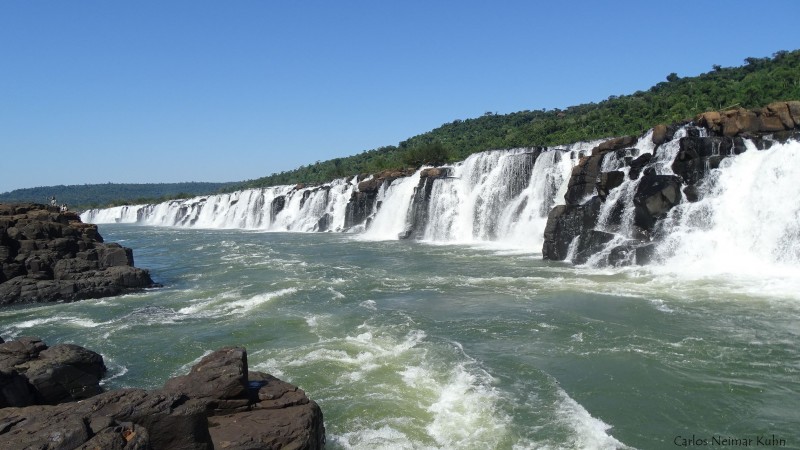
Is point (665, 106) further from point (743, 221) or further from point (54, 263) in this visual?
point (54, 263)

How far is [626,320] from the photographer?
11906mm

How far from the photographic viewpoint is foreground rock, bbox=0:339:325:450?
13.8 ft

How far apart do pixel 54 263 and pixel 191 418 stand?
655 inches

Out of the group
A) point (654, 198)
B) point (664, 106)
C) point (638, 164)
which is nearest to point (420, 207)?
point (638, 164)

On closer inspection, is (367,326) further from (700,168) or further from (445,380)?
(700,168)

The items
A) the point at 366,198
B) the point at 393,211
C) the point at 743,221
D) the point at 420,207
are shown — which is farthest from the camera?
the point at 366,198

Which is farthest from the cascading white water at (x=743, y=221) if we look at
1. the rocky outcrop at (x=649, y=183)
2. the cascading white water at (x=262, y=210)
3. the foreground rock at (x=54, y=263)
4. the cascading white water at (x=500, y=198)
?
the cascading white water at (x=262, y=210)

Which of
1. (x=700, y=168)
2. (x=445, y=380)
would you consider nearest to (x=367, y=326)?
(x=445, y=380)

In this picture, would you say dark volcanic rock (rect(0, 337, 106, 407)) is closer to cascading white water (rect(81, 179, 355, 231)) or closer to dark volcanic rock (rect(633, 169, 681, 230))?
dark volcanic rock (rect(633, 169, 681, 230))

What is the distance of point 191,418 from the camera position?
5.02m

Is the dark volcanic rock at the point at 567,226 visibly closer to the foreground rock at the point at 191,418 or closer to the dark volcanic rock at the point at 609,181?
the dark volcanic rock at the point at 609,181

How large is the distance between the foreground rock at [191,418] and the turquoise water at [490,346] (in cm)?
102

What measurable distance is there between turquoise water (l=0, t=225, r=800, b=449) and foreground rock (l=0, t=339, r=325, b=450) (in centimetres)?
102

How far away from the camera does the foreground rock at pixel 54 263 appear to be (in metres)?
16.9
